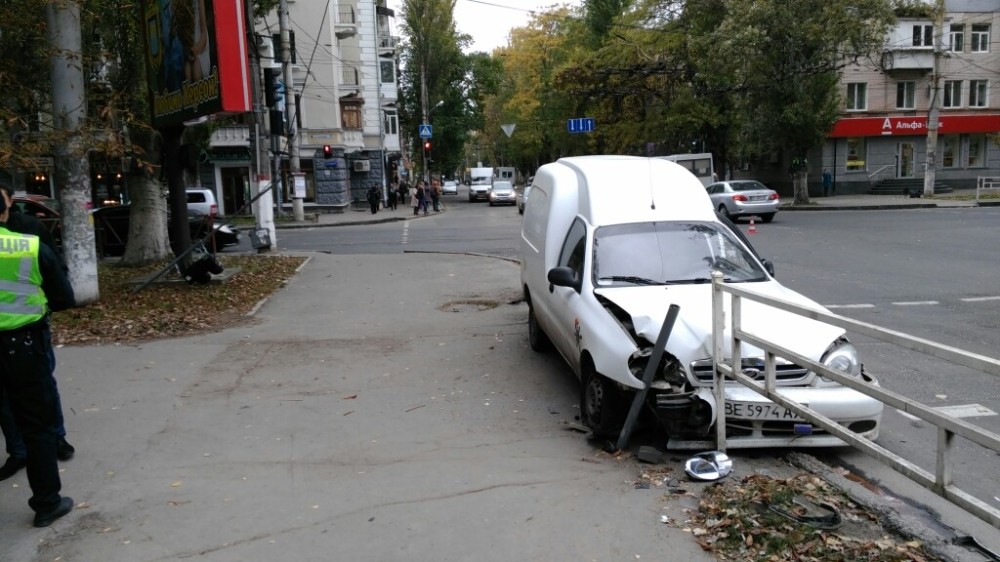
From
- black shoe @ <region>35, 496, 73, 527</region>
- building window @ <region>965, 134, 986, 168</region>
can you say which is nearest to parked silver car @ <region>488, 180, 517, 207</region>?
building window @ <region>965, 134, 986, 168</region>

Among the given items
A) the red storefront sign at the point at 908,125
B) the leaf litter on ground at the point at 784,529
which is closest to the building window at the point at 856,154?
the red storefront sign at the point at 908,125

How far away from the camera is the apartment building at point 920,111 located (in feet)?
136

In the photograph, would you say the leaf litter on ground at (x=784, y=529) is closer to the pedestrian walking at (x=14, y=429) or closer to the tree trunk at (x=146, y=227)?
the pedestrian walking at (x=14, y=429)

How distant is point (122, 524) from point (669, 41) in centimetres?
3925

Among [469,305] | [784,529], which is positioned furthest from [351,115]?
[784,529]

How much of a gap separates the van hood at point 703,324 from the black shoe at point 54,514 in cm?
384

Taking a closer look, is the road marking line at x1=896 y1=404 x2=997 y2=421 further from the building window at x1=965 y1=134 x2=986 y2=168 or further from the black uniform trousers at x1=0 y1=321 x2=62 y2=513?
the building window at x1=965 y1=134 x2=986 y2=168

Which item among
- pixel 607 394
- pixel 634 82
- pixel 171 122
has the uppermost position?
pixel 634 82

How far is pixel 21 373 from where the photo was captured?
434 centimetres

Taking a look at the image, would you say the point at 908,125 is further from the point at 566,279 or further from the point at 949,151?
the point at 566,279

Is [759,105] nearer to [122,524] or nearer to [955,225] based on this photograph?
[955,225]

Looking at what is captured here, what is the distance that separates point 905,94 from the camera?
4253cm

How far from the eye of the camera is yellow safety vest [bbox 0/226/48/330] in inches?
172

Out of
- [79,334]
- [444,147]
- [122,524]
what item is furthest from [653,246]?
[444,147]
